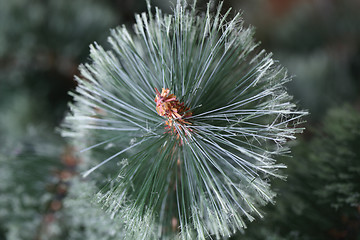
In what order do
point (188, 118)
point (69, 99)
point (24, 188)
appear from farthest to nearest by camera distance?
point (69, 99) → point (24, 188) → point (188, 118)

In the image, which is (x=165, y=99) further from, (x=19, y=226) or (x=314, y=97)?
(x=314, y=97)

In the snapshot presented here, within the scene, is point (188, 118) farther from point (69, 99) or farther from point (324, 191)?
point (69, 99)

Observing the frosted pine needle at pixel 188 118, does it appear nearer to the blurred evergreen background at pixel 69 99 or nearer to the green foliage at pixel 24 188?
the blurred evergreen background at pixel 69 99

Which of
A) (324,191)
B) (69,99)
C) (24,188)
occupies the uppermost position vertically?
(69,99)

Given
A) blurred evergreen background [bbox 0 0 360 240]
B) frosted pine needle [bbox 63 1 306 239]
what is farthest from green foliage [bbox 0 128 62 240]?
frosted pine needle [bbox 63 1 306 239]

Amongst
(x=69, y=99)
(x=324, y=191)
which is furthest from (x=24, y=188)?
(x=324, y=191)

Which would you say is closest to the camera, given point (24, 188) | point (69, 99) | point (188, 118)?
point (188, 118)

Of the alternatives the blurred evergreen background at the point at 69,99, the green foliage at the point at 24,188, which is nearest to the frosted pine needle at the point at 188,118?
the blurred evergreen background at the point at 69,99
